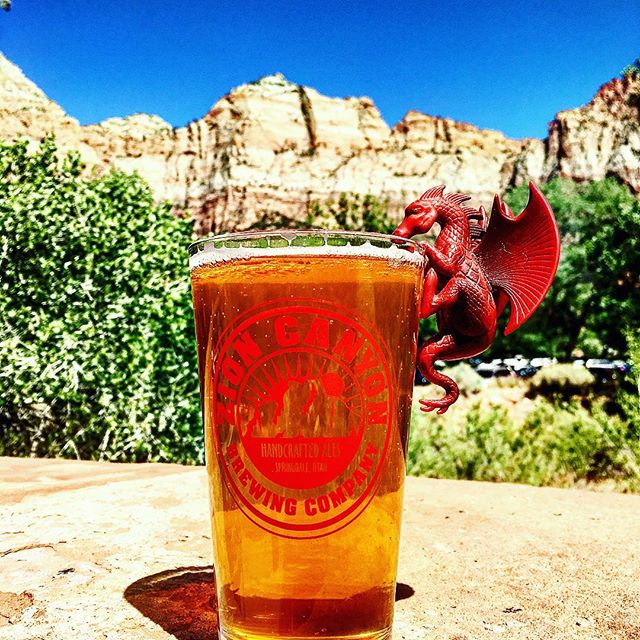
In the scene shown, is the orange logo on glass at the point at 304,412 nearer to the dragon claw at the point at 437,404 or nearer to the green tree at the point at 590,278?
the dragon claw at the point at 437,404

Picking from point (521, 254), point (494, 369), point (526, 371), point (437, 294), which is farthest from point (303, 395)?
point (494, 369)

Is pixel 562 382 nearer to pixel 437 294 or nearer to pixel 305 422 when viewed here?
pixel 437 294

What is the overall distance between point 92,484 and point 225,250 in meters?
2.11

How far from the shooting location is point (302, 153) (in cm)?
8550

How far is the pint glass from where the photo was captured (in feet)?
3.70

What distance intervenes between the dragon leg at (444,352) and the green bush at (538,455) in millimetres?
5462

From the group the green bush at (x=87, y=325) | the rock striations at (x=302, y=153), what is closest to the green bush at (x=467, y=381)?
the green bush at (x=87, y=325)

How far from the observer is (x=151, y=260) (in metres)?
6.15

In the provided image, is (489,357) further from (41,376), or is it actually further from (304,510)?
(304,510)

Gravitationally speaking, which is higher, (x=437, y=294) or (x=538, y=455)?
(x=437, y=294)

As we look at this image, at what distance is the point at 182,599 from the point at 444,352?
2.83ft

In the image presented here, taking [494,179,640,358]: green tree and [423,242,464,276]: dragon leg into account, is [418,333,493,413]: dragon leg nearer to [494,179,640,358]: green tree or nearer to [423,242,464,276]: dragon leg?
[423,242,464,276]: dragon leg

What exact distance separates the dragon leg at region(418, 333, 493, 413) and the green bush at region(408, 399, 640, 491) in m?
5.46

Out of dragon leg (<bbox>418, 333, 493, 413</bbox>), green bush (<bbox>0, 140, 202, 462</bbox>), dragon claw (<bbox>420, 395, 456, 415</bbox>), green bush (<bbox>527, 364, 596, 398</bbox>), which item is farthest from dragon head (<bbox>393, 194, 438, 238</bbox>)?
green bush (<bbox>527, 364, 596, 398</bbox>)
